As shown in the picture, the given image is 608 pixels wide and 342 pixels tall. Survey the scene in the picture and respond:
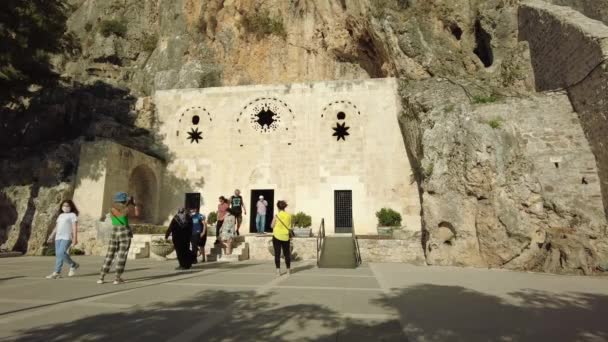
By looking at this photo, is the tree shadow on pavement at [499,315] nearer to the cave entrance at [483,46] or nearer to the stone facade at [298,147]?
the stone facade at [298,147]

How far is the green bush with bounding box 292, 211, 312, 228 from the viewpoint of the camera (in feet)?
47.3

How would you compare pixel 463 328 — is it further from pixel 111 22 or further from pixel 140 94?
pixel 111 22

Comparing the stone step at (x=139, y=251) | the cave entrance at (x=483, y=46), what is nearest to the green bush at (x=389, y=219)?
the cave entrance at (x=483, y=46)

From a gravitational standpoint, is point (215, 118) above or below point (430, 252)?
above

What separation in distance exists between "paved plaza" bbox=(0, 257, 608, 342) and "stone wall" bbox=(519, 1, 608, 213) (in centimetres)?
657

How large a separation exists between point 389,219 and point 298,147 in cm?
542

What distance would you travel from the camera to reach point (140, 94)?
1931cm

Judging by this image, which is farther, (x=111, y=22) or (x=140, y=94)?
(x=111, y=22)

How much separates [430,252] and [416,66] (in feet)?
29.4

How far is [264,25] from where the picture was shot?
2097 cm

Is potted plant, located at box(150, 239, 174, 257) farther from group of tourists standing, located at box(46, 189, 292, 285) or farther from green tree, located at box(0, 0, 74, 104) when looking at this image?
green tree, located at box(0, 0, 74, 104)

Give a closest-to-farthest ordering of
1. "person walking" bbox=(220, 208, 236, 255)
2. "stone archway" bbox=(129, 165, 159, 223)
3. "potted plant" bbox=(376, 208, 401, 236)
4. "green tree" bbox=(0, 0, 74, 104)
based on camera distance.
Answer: "person walking" bbox=(220, 208, 236, 255)
"green tree" bbox=(0, 0, 74, 104)
"potted plant" bbox=(376, 208, 401, 236)
"stone archway" bbox=(129, 165, 159, 223)

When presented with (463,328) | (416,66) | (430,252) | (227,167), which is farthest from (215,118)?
(463,328)

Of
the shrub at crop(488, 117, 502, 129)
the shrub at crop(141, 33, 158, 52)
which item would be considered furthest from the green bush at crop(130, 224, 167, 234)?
the shrub at crop(141, 33, 158, 52)
